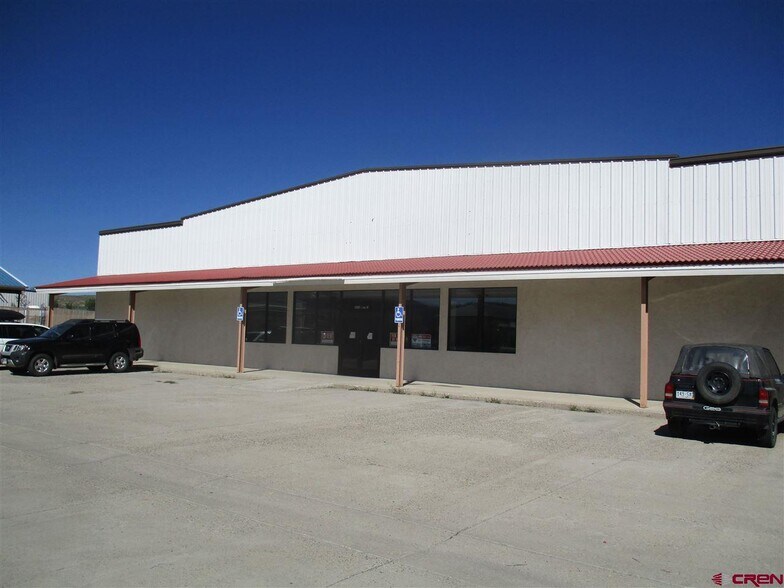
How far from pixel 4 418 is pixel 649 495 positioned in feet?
36.2

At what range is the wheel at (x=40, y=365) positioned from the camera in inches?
782

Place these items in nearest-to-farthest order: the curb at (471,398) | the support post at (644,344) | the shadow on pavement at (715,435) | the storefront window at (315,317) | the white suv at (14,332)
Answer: the shadow on pavement at (715,435) → the curb at (471,398) → the support post at (644,344) → the storefront window at (315,317) → the white suv at (14,332)

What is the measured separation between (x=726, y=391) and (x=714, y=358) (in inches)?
29.2

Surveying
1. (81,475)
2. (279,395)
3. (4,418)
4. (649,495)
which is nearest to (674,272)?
(649,495)

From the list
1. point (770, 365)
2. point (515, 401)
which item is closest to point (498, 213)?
point (515, 401)

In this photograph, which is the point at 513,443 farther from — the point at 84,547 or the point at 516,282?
the point at 516,282

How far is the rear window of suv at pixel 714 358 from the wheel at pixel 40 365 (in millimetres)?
18165

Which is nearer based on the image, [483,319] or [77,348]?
[483,319]

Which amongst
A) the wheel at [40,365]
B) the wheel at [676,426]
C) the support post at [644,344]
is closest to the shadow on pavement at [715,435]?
the wheel at [676,426]

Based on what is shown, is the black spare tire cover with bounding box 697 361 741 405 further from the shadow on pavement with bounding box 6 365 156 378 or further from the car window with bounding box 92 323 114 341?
the car window with bounding box 92 323 114 341

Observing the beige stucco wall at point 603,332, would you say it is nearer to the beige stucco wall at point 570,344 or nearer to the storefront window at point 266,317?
the beige stucco wall at point 570,344

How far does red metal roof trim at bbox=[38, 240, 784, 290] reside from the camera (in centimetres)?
1382

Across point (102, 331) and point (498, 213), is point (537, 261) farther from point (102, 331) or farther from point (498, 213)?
point (102, 331)

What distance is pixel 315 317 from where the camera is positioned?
899 inches
